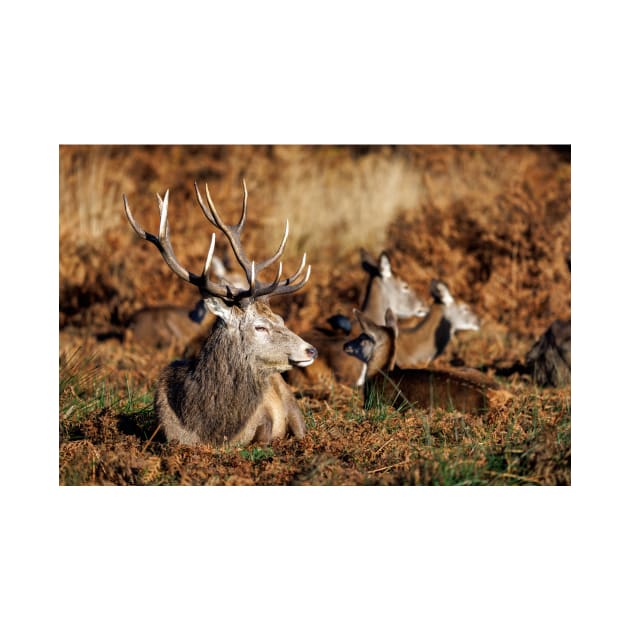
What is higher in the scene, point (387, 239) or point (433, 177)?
point (433, 177)

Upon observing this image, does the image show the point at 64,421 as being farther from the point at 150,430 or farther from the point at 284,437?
the point at 284,437

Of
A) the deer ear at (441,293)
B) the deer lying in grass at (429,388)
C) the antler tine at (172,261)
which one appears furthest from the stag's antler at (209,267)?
the deer ear at (441,293)

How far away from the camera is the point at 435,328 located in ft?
40.0

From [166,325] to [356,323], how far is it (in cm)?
261

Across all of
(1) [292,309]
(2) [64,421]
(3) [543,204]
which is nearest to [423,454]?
(2) [64,421]

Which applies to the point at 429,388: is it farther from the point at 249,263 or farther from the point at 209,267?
the point at 209,267

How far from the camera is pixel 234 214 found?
50.3 ft

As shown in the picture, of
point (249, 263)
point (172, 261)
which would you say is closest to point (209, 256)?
point (172, 261)

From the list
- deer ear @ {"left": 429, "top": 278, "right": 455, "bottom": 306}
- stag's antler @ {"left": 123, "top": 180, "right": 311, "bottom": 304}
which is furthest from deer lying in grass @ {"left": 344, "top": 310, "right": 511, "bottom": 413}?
deer ear @ {"left": 429, "top": 278, "right": 455, "bottom": 306}

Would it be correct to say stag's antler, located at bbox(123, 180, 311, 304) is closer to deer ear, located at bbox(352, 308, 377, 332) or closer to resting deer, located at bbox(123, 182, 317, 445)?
resting deer, located at bbox(123, 182, 317, 445)

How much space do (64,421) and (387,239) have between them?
8315mm

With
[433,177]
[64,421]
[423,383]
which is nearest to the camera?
[64,421]
